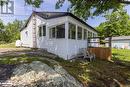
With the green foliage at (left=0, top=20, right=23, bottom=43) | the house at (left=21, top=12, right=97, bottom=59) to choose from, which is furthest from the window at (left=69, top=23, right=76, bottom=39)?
the green foliage at (left=0, top=20, right=23, bottom=43)

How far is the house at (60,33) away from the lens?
677 inches

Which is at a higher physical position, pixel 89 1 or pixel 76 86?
pixel 89 1

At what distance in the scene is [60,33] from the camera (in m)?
17.9

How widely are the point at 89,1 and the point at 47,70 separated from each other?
294 inches

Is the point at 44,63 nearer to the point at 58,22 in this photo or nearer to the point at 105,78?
the point at 105,78

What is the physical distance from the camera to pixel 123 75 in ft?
49.1

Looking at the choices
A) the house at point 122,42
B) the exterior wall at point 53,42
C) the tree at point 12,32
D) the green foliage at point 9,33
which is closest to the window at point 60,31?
the exterior wall at point 53,42

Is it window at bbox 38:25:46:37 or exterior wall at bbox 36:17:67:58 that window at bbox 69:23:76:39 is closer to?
exterior wall at bbox 36:17:67:58

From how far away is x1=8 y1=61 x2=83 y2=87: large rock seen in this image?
987 centimetres

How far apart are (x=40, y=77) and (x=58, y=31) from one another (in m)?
8.30

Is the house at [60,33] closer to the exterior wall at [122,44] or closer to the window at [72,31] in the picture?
the window at [72,31]

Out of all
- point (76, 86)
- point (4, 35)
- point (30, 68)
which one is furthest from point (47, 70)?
point (4, 35)

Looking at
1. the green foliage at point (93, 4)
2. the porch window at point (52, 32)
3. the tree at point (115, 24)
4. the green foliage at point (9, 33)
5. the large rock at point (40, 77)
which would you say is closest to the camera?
the large rock at point (40, 77)

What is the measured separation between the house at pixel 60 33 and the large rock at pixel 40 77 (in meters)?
5.49
